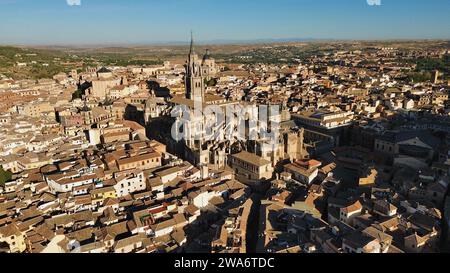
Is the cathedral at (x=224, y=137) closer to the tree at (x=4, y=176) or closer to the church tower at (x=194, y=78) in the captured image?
the church tower at (x=194, y=78)

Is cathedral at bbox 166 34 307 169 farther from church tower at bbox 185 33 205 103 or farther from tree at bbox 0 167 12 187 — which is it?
tree at bbox 0 167 12 187

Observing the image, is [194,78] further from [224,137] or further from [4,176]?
[4,176]

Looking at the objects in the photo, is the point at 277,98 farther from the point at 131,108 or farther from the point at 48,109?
the point at 48,109

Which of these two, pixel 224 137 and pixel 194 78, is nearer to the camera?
pixel 224 137

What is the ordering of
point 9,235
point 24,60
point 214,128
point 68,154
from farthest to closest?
1. point 24,60
2. point 214,128
3. point 68,154
4. point 9,235

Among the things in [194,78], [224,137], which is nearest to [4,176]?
[224,137]

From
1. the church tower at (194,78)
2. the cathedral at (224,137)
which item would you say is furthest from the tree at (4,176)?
the church tower at (194,78)

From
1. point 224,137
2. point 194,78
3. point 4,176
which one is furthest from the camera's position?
point 194,78
